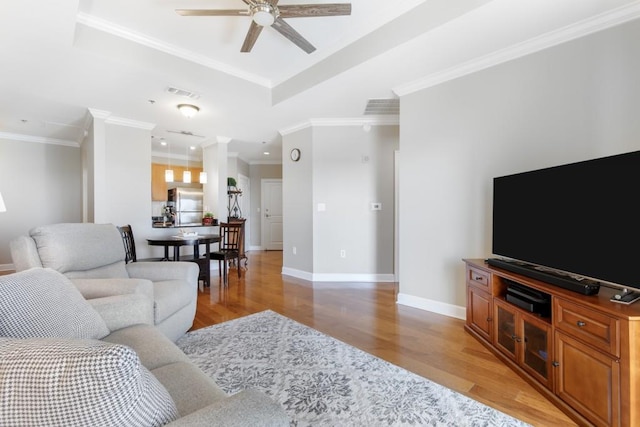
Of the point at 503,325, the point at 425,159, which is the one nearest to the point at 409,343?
the point at 503,325

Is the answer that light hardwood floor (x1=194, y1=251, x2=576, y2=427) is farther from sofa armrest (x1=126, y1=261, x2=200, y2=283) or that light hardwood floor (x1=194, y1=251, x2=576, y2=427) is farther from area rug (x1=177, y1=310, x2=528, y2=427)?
sofa armrest (x1=126, y1=261, x2=200, y2=283)

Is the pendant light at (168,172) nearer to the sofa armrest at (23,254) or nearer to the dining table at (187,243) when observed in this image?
the dining table at (187,243)

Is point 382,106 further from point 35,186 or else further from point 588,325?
point 35,186

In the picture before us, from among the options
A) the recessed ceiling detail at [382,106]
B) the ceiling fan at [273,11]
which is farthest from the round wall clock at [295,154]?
the ceiling fan at [273,11]

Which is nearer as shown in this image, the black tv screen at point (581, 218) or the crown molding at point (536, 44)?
the black tv screen at point (581, 218)

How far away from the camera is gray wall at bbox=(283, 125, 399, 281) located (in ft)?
14.7

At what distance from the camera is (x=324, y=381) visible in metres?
1.88

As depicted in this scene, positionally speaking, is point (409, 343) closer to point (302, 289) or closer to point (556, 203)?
point (556, 203)

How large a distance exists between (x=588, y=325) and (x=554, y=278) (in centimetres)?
33

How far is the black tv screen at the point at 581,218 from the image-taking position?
4.87 ft

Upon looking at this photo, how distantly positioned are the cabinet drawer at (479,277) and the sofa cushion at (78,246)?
3.09m

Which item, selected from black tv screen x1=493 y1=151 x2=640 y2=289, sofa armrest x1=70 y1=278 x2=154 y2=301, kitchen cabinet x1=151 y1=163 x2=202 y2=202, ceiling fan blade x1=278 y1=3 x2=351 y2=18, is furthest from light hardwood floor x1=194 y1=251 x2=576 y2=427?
kitchen cabinet x1=151 y1=163 x2=202 y2=202

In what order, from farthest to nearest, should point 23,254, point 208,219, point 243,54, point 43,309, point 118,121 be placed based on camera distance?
point 208,219 < point 118,121 < point 243,54 < point 23,254 < point 43,309

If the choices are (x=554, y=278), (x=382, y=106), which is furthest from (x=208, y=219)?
(x=554, y=278)
